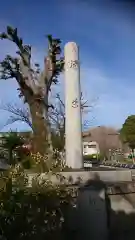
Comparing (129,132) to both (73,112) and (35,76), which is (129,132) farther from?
(73,112)

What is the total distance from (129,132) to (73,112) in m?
34.9

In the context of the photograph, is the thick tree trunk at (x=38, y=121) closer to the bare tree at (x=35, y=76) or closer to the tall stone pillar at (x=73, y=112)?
the bare tree at (x=35, y=76)

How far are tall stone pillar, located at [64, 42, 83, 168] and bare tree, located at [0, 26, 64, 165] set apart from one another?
12.4 ft

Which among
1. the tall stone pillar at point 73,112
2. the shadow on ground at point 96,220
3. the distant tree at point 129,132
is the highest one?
the distant tree at point 129,132

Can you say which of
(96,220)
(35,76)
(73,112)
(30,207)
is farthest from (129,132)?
(30,207)

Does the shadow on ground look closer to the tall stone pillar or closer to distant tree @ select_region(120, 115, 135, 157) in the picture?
the tall stone pillar

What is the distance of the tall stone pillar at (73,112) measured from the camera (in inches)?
374

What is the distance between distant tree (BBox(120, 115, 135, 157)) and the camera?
43.3 metres

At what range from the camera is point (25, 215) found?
430 cm

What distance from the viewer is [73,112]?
9625 mm

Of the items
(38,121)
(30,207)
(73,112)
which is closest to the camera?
(30,207)

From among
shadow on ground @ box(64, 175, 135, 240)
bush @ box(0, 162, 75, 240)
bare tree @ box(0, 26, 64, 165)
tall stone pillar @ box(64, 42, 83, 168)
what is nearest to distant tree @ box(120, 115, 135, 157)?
bare tree @ box(0, 26, 64, 165)

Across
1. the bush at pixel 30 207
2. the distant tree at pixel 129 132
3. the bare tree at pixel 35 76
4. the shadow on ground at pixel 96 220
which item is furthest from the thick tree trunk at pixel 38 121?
the distant tree at pixel 129 132

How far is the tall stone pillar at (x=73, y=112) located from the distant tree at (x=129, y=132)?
3424 cm
